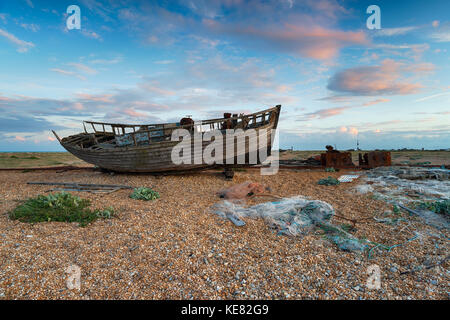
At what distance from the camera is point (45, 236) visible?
16.0 ft

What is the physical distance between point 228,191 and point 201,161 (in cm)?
402

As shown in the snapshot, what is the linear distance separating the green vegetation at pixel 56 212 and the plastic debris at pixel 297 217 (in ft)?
11.3

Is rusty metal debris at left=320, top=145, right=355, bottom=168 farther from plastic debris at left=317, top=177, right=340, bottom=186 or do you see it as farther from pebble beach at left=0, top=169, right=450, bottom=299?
pebble beach at left=0, top=169, right=450, bottom=299

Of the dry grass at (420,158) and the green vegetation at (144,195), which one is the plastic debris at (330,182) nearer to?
the green vegetation at (144,195)

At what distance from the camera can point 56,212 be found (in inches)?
239

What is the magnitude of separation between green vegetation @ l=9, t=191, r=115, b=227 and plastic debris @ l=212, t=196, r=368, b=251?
3.44 metres

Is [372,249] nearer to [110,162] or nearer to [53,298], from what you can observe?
[53,298]

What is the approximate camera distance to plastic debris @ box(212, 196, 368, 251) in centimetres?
462

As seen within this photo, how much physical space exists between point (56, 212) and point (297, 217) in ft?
21.9

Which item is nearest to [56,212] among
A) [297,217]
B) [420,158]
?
[297,217]

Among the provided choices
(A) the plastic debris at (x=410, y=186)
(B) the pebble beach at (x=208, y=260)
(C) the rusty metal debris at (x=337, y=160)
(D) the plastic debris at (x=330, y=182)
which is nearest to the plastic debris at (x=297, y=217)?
(B) the pebble beach at (x=208, y=260)

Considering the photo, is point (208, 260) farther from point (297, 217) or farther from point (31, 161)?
point (31, 161)

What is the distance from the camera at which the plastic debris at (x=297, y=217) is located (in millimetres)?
4625
